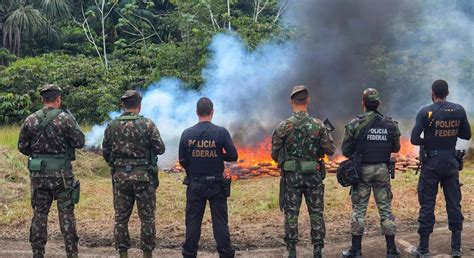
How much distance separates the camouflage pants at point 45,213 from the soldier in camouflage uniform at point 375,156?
3.19m

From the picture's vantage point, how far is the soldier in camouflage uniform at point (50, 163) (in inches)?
231

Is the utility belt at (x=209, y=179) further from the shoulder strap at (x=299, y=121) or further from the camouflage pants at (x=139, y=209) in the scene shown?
the shoulder strap at (x=299, y=121)

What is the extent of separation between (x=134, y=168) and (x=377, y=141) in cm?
276

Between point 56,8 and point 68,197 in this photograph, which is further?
point 56,8

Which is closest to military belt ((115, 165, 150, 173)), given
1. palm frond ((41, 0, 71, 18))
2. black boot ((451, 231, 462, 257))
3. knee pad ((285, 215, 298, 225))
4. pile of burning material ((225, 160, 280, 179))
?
knee pad ((285, 215, 298, 225))

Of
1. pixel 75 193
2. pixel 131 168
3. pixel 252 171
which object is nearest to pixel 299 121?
pixel 131 168

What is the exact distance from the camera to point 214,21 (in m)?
23.8

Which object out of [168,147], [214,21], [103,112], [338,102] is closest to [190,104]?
[168,147]

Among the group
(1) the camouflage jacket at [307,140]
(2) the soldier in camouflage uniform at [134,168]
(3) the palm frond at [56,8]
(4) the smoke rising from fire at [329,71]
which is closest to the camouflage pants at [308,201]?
(1) the camouflage jacket at [307,140]

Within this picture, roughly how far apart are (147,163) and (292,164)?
63.4 inches

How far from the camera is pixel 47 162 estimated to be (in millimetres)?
5875

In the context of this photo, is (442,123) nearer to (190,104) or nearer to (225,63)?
(190,104)

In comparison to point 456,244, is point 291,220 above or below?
above

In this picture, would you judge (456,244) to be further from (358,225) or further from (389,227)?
(358,225)
